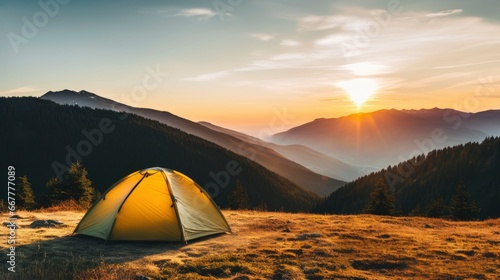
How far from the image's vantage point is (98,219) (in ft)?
53.1

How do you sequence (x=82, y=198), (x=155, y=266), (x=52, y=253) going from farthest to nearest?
(x=82, y=198)
(x=52, y=253)
(x=155, y=266)

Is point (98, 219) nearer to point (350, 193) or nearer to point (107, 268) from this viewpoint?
point (107, 268)

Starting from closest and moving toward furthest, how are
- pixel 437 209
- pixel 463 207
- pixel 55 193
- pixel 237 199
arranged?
pixel 463 207, pixel 55 193, pixel 437 209, pixel 237 199

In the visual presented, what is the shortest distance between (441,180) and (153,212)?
4767 inches

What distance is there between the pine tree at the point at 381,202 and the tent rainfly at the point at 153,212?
34822mm

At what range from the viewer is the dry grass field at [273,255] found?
37.0ft

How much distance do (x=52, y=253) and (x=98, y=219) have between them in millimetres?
3345

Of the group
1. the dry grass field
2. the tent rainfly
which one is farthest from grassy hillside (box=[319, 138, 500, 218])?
the tent rainfly

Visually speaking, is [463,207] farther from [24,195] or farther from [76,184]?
[24,195]

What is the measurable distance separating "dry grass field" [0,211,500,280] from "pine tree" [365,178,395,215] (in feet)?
92.4

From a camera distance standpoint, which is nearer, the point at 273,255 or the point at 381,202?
the point at 273,255

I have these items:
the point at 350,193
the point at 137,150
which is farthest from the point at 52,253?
the point at 137,150

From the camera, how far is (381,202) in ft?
154

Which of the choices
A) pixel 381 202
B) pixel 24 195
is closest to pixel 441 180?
pixel 381 202
